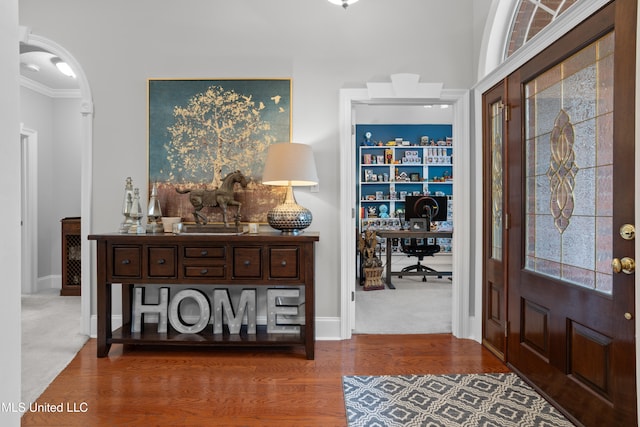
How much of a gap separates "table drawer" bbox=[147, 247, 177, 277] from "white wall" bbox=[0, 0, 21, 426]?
7.58ft

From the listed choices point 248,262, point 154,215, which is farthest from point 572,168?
point 154,215

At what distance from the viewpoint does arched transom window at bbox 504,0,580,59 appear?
7.99 ft

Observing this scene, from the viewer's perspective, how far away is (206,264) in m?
2.80

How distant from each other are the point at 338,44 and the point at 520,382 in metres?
2.78

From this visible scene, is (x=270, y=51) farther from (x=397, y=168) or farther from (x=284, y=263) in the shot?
(x=397, y=168)

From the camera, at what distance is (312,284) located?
9.12ft

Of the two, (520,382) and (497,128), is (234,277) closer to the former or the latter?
(520,382)

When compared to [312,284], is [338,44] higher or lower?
higher

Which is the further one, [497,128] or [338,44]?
[338,44]

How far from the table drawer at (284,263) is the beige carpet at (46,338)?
154 cm

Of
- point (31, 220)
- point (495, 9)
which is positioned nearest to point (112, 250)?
point (31, 220)

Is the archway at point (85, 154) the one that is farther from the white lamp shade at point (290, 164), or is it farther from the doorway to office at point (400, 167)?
the doorway to office at point (400, 167)

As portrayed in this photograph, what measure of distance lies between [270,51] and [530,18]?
1925 mm

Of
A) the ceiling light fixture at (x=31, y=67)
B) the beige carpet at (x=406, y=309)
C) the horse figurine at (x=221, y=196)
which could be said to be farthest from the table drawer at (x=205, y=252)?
the ceiling light fixture at (x=31, y=67)
